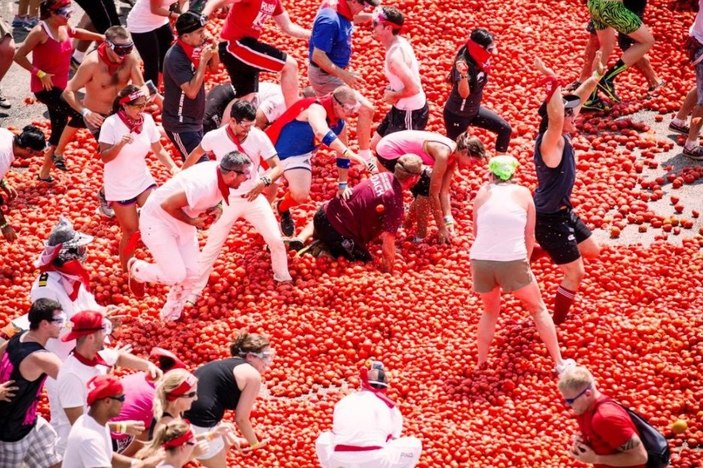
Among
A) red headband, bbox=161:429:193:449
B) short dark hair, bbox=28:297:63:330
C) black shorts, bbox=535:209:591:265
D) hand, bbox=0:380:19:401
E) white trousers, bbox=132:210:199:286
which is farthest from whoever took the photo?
white trousers, bbox=132:210:199:286

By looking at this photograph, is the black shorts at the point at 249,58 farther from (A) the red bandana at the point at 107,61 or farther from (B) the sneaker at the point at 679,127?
(B) the sneaker at the point at 679,127

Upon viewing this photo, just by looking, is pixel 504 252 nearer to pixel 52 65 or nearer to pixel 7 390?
pixel 7 390

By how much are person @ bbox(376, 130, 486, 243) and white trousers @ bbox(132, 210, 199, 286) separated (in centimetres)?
221

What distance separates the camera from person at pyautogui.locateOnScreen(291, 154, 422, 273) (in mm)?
11320

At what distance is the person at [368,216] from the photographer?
37.1 ft

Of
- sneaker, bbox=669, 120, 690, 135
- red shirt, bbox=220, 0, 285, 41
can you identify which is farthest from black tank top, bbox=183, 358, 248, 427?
sneaker, bbox=669, 120, 690, 135

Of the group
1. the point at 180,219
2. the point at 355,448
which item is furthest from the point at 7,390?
the point at 180,219

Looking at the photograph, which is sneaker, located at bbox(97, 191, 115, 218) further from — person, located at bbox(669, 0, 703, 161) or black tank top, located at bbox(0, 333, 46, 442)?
person, located at bbox(669, 0, 703, 161)

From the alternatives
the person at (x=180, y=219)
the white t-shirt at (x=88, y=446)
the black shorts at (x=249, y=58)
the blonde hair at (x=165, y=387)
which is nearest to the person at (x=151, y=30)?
the black shorts at (x=249, y=58)

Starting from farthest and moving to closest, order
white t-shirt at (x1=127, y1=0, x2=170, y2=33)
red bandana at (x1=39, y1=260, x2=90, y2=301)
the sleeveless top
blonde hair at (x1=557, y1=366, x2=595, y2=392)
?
white t-shirt at (x1=127, y1=0, x2=170, y2=33) < the sleeveless top < red bandana at (x1=39, y1=260, x2=90, y2=301) < blonde hair at (x1=557, y1=366, x2=595, y2=392)

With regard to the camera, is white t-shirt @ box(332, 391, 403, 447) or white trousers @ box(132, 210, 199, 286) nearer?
white t-shirt @ box(332, 391, 403, 447)

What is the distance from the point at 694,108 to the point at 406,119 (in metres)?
3.07

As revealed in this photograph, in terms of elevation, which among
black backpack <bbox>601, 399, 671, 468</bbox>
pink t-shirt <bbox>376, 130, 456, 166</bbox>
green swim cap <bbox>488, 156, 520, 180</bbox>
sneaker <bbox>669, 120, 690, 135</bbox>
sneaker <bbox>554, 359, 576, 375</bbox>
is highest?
green swim cap <bbox>488, 156, 520, 180</bbox>

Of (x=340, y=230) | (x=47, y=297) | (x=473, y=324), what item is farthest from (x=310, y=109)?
(x=47, y=297)
